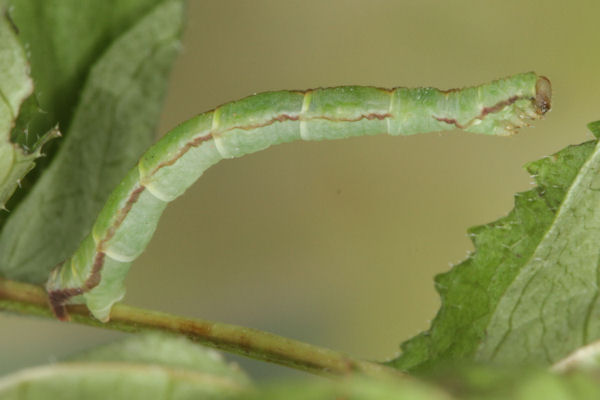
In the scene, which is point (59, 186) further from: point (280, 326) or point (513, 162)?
point (513, 162)

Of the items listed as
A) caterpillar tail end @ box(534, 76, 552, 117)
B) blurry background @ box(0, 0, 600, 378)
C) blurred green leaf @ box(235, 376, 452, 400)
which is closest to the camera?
blurred green leaf @ box(235, 376, 452, 400)

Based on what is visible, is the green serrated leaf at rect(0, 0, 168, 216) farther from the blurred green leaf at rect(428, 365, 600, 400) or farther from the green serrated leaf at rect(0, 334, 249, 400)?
the blurred green leaf at rect(428, 365, 600, 400)

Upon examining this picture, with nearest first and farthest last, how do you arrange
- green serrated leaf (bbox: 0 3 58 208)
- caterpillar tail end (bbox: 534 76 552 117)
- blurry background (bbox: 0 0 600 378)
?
green serrated leaf (bbox: 0 3 58 208) < caterpillar tail end (bbox: 534 76 552 117) < blurry background (bbox: 0 0 600 378)

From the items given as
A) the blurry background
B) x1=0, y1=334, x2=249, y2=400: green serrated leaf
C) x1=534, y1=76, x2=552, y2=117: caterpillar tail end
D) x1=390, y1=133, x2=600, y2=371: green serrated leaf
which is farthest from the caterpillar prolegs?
the blurry background

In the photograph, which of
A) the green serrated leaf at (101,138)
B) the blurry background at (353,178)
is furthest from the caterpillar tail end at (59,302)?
the blurry background at (353,178)

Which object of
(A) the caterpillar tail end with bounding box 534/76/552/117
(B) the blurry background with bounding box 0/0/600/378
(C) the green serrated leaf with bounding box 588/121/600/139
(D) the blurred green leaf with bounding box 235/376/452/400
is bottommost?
(B) the blurry background with bounding box 0/0/600/378

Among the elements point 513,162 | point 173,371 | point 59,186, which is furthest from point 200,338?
point 513,162
